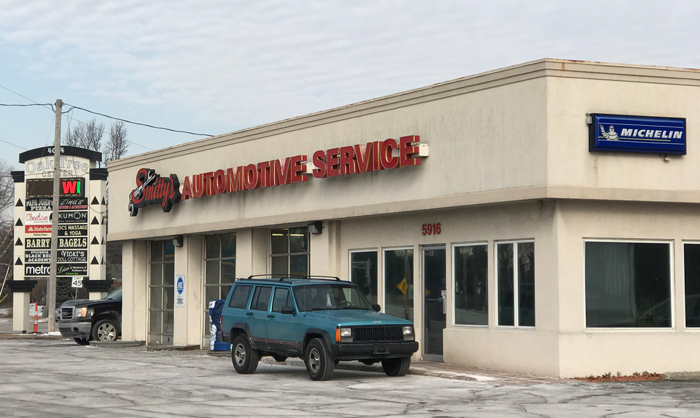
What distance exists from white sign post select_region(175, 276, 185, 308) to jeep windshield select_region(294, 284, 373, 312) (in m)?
11.8

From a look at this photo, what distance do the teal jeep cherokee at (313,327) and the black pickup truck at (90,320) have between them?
1224cm

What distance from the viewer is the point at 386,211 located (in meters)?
21.3

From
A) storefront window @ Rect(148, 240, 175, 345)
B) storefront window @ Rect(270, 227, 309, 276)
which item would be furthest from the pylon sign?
storefront window @ Rect(270, 227, 309, 276)

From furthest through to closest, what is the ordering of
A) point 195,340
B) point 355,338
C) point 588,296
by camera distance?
point 195,340, point 588,296, point 355,338

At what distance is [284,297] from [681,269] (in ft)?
26.5

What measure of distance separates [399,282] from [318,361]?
5.28 metres

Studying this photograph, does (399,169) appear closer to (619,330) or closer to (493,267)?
(493,267)

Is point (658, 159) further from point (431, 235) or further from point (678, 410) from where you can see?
point (678, 410)

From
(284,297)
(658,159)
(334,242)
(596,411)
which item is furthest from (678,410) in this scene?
(334,242)

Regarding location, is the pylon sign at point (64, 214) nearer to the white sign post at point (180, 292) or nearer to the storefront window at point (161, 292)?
the storefront window at point (161, 292)

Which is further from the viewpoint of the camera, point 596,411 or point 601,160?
point 601,160

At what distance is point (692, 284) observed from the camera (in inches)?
744

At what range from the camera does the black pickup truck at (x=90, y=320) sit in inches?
1208

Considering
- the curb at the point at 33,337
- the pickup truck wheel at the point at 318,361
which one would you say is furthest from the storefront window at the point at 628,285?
the curb at the point at 33,337
